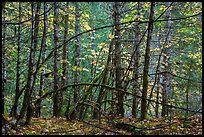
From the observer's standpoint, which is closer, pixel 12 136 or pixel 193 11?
pixel 12 136

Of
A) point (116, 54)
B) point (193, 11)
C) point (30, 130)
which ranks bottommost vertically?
point (30, 130)

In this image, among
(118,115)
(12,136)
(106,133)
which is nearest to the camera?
(12,136)

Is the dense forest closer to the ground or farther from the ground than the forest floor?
farther from the ground

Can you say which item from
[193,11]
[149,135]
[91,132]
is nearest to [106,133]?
[91,132]

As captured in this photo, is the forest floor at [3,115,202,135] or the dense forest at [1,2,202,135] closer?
the forest floor at [3,115,202,135]

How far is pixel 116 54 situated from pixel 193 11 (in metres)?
3.47

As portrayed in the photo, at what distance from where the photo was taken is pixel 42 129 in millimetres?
6828

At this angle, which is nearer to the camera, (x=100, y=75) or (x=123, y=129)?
(x=123, y=129)

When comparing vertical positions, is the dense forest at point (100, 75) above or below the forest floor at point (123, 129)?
above

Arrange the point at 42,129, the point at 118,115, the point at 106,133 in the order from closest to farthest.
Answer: the point at 106,133 < the point at 42,129 < the point at 118,115

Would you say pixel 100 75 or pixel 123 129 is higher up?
pixel 100 75

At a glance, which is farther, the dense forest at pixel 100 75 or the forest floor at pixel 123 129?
the dense forest at pixel 100 75

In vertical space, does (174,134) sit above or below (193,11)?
below

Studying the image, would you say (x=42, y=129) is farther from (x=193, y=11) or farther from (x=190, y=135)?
(x=193, y=11)
